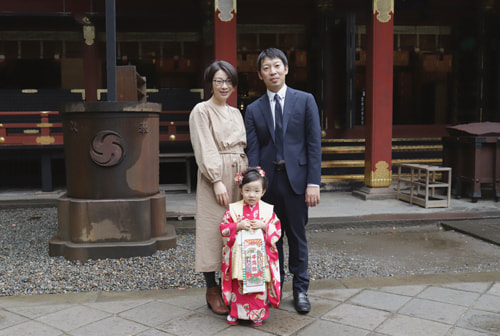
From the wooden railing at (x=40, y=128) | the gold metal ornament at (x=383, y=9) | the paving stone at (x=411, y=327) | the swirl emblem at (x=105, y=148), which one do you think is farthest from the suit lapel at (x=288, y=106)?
the wooden railing at (x=40, y=128)

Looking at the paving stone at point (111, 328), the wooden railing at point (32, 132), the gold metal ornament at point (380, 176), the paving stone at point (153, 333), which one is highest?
the wooden railing at point (32, 132)

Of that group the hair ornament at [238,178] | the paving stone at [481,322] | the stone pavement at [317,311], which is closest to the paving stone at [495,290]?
the stone pavement at [317,311]

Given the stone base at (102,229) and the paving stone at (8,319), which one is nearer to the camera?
the paving stone at (8,319)

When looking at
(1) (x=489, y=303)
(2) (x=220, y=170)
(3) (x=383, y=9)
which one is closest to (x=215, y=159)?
(2) (x=220, y=170)

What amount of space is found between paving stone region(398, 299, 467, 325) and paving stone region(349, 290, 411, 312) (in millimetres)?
61

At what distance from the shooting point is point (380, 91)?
7727 mm

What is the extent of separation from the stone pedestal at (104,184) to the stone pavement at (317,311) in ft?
3.44

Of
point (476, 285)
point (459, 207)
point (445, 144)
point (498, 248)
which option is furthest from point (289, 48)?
point (476, 285)

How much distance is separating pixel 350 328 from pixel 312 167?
1034 millimetres

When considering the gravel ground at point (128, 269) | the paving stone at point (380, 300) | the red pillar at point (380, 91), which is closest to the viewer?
the paving stone at point (380, 300)

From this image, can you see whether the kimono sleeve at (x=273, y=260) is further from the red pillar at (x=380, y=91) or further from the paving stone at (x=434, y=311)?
the red pillar at (x=380, y=91)

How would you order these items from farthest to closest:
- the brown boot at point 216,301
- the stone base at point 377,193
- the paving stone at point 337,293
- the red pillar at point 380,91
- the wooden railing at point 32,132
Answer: the wooden railing at point 32,132 → the red pillar at point 380,91 → the stone base at point 377,193 → the paving stone at point 337,293 → the brown boot at point 216,301

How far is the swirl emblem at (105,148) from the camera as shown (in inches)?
174

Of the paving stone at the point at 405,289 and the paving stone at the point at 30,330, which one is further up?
the paving stone at the point at 405,289
